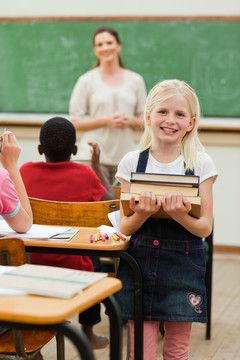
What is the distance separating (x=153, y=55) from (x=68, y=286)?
4566 millimetres

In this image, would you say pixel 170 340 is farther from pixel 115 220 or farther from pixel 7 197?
pixel 7 197

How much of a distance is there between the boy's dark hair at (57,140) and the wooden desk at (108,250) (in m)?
0.70

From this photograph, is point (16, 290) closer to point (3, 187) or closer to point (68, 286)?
point (68, 286)

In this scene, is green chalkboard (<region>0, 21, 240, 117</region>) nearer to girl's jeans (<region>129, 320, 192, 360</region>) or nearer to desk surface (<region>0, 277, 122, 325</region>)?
girl's jeans (<region>129, 320, 192, 360</region>)

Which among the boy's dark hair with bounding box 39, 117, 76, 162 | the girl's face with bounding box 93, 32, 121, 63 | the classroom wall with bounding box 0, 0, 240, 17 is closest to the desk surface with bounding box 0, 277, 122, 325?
the boy's dark hair with bounding box 39, 117, 76, 162

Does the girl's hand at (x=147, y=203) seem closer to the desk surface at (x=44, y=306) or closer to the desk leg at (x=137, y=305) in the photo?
the desk leg at (x=137, y=305)

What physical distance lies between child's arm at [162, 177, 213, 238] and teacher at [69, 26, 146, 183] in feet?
8.37

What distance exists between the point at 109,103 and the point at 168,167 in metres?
2.60

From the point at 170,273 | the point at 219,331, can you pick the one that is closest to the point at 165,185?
the point at 170,273

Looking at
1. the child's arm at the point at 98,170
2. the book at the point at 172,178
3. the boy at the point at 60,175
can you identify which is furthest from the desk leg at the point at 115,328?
the child's arm at the point at 98,170

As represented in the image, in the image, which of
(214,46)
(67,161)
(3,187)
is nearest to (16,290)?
(3,187)

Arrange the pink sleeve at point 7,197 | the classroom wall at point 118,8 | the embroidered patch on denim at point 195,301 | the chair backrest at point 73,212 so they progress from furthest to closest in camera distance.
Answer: the classroom wall at point 118,8, the chair backrest at point 73,212, the embroidered patch on denim at point 195,301, the pink sleeve at point 7,197

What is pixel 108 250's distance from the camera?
2.25 meters

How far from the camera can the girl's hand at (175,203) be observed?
2.03 meters
